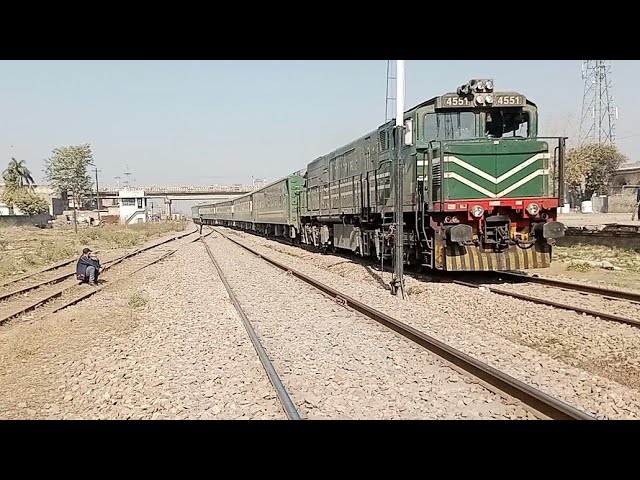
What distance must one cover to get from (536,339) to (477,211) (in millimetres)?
4321

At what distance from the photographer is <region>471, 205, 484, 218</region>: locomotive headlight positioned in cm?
1223

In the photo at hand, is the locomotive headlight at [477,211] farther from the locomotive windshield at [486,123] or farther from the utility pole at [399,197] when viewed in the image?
the locomotive windshield at [486,123]

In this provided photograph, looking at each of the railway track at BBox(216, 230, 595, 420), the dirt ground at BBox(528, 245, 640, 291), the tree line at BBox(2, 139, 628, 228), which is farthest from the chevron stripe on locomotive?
the tree line at BBox(2, 139, 628, 228)

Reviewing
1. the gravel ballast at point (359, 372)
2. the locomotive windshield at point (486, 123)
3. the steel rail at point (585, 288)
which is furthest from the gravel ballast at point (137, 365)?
the steel rail at point (585, 288)

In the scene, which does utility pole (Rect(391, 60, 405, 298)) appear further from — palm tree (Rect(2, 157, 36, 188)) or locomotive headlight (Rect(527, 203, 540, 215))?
palm tree (Rect(2, 157, 36, 188))

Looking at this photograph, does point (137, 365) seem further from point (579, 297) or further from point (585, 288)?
point (585, 288)

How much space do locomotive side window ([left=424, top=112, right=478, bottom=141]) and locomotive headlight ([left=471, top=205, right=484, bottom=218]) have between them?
5.28 ft
